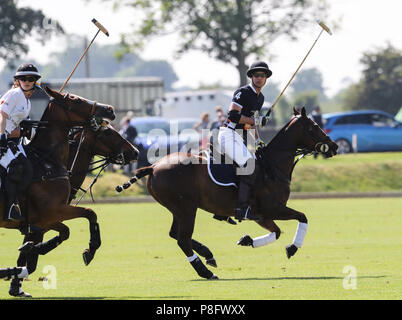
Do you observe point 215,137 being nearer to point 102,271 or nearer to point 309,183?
point 102,271

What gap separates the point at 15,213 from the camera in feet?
36.3

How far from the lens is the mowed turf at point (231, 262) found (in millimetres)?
10977

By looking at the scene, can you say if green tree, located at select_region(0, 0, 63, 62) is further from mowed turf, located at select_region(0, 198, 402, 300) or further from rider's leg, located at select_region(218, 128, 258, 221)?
rider's leg, located at select_region(218, 128, 258, 221)

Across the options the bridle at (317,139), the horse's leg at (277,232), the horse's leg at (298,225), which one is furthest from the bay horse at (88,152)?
the bridle at (317,139)

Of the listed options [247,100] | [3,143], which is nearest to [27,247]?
[3,143]

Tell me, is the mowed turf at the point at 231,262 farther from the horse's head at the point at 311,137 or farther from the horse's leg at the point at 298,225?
the horse's head at the point at 311,137

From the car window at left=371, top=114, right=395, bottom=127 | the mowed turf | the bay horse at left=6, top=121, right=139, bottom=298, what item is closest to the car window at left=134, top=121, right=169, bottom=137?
the car window at left=371, top=114, right=395, bottom=127

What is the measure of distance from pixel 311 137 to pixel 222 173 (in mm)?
1406

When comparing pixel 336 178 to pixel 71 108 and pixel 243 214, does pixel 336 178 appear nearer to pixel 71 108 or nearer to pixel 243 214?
pixel 243 214

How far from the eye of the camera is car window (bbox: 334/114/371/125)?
3656 centimetres

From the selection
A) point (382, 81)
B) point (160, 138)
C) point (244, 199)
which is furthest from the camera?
point (382, 81)

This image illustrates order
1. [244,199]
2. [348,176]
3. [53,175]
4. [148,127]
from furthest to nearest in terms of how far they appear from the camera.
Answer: [148,127] < [348,176] < [244,199] < [53,175]

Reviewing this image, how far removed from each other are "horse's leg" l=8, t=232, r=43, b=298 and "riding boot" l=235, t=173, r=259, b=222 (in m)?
2.65
